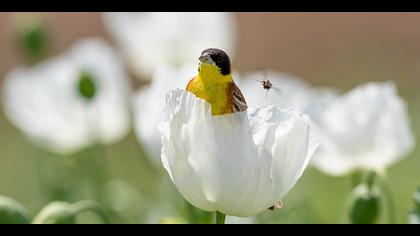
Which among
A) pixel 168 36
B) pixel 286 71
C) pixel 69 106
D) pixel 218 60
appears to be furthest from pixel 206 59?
pixel 286 71

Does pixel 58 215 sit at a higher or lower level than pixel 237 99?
lower

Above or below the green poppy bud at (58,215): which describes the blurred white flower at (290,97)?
above

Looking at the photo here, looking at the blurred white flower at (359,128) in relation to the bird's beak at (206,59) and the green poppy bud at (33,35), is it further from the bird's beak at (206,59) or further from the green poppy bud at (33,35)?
the green poppy bud at (33,35)

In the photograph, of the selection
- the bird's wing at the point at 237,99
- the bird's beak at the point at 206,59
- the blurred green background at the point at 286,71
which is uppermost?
the bird's beak at the point at 206,59

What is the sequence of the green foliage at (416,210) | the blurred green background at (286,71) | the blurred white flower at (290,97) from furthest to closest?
the blurred green background at (286,71) → the blurred white flower at (290,97) → the green foliage at (416,210)

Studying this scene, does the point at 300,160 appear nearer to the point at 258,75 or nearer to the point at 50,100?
the point at 258,75

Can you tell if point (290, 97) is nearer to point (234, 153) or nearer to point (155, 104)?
point (155, 104)

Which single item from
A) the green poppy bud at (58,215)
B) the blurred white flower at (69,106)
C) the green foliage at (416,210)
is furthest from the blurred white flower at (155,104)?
the blurred white flower at (69,106)
